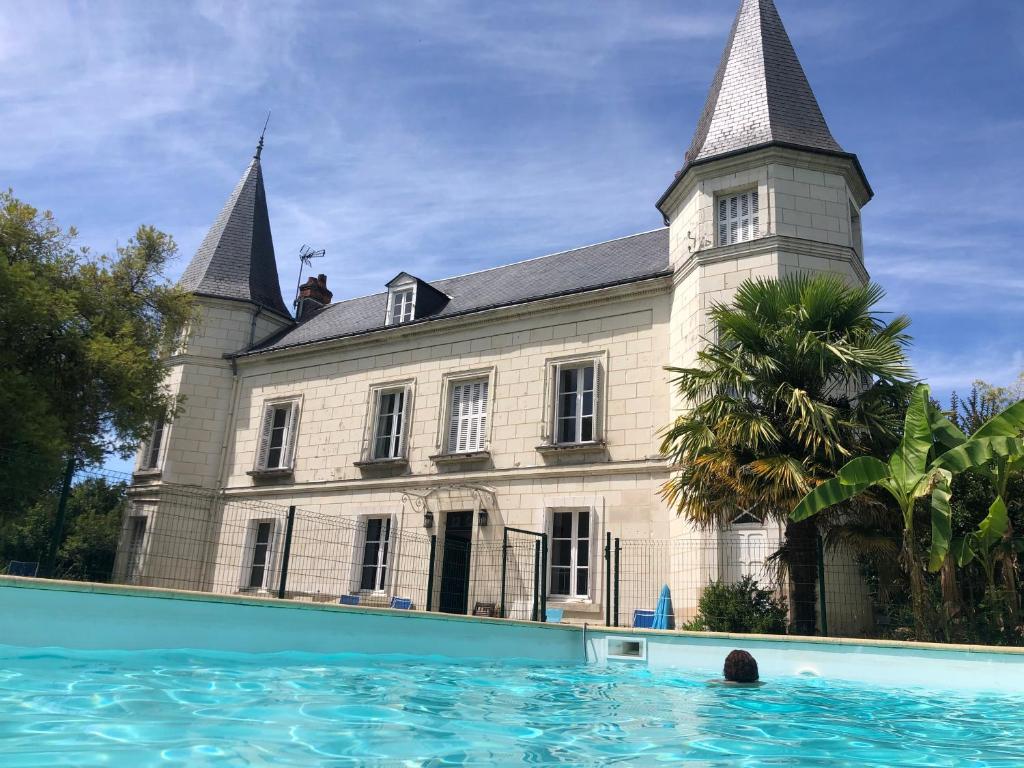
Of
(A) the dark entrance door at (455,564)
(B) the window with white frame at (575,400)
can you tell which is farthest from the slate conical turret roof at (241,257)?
(B) the window with white frame at (575,400)

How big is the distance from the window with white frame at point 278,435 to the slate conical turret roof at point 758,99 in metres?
12.6

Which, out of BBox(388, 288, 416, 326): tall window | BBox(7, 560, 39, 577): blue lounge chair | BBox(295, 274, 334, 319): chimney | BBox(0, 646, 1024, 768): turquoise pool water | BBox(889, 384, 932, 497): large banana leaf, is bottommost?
BBox(0, 646, 1024, 768): turquoise pool water

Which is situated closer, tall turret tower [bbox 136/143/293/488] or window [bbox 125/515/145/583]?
window [bbox 125/515/145/583]

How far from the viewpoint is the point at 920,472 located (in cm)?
1005

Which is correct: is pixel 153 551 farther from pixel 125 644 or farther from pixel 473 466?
pixel 125 644

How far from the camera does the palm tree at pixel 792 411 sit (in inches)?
429

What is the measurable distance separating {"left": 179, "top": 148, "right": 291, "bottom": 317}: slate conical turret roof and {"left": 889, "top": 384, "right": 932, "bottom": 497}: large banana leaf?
19.6m

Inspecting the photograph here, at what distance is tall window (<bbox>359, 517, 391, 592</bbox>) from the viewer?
19.2 metres

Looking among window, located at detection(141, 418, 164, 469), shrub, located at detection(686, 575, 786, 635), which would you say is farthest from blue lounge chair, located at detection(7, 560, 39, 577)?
window, located at detection(141, 418, 164, 469)

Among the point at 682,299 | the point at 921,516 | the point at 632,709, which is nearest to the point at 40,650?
the point at 632,709

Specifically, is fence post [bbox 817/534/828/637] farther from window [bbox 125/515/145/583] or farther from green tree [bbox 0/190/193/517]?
window [bbox 125/515/145/583]

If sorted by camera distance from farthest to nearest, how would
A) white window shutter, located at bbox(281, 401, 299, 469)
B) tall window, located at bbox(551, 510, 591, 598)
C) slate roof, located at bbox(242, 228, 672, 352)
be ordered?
1. white window shutter, located at bbox(281, 401, 299, 469)
2. slate roof, located at bbox(242, 228, 672, 352)
3. tall window, located at bbox(551, 510, 591, 598)

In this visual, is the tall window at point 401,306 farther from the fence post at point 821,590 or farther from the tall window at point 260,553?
the fence post at point 821,590

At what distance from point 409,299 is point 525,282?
3364 mm
